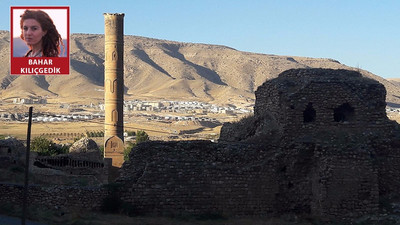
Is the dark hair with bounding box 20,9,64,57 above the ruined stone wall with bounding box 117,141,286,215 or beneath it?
above

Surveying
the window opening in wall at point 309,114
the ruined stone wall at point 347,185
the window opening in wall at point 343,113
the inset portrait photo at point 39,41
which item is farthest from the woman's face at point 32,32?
the ruined stone wall at point 347,185

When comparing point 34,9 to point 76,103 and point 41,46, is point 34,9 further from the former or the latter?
point 76,103

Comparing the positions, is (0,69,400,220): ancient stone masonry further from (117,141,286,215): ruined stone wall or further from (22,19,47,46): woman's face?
(22,19,47,46): woman's face

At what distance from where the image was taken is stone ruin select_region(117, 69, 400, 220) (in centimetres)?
1384

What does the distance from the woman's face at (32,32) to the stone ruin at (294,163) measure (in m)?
4.94

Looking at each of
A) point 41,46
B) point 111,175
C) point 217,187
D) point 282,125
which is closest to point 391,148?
point 282,125

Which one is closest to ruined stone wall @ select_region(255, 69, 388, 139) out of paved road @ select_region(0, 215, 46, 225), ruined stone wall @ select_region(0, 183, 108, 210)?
ruined stone wall @ select_region(0, 183, 108, 210)

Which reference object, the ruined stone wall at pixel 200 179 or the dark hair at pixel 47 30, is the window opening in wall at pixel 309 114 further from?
the dark hair at pixel 47 30

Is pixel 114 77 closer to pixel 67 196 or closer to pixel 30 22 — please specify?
pixel 30 22

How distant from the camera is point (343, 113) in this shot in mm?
15320

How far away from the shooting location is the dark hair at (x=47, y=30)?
1698cm

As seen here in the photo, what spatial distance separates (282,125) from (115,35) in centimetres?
2964

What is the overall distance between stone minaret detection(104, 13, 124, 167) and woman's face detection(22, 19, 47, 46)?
2501 centimetres

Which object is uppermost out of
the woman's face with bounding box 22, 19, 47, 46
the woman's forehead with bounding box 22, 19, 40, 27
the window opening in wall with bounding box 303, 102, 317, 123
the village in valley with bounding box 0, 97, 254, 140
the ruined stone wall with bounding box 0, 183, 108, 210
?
the woman's forehead with bounding box 22, 19, 40, 27
